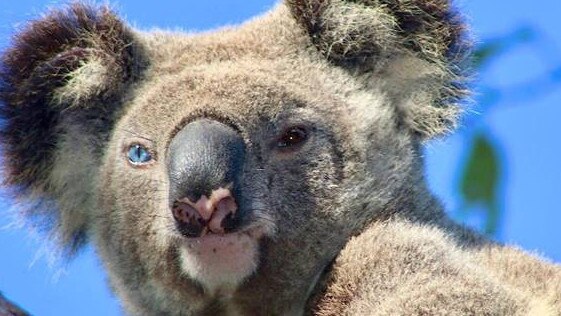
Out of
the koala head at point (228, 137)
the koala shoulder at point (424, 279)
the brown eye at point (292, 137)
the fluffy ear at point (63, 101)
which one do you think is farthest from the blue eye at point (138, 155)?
the koala shoulder at point (424, 279)

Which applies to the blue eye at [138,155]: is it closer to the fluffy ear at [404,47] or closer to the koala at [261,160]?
the koala at [261,160]

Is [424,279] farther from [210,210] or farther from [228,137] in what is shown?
[228,137]

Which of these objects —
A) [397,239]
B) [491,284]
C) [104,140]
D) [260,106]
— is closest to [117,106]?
[104,140]

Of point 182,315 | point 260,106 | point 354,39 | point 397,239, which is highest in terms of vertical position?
point 354,39

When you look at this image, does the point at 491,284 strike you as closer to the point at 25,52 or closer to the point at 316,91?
the point at 316,91

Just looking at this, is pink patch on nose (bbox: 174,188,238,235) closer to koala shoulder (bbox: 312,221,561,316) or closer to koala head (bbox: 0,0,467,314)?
koala head (bbox: 0,0,467,314)

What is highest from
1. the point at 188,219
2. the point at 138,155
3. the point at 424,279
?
the point at 138,155

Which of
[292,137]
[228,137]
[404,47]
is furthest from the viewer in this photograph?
[404,47]

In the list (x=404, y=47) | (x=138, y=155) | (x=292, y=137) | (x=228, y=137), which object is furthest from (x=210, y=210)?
(x=404, y=47)
